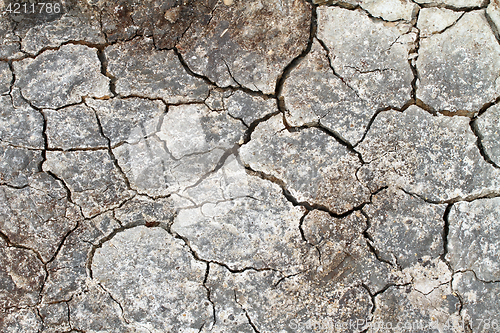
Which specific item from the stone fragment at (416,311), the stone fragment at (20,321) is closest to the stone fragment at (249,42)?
the stone fragment at (416,311)

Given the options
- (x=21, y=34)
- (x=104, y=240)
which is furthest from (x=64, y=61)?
(x=104, y=240)

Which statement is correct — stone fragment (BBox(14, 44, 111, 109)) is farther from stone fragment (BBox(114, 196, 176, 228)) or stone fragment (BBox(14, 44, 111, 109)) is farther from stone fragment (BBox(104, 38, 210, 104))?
stone fragment (BBox(114, 196, 176, 228))

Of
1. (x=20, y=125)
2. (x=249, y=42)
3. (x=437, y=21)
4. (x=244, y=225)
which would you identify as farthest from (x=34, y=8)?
(x=437, y=21)

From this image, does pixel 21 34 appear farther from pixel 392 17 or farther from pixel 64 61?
pixel 392 17

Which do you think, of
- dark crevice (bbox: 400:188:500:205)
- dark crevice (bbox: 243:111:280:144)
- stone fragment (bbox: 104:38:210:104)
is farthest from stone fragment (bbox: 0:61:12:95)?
dark crevice (bbox: 400:188:500:205)

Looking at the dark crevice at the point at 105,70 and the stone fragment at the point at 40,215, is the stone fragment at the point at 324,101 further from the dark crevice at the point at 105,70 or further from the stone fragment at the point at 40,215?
the stone fragment at the point at 40,215

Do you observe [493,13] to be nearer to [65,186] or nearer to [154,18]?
[154,18]
